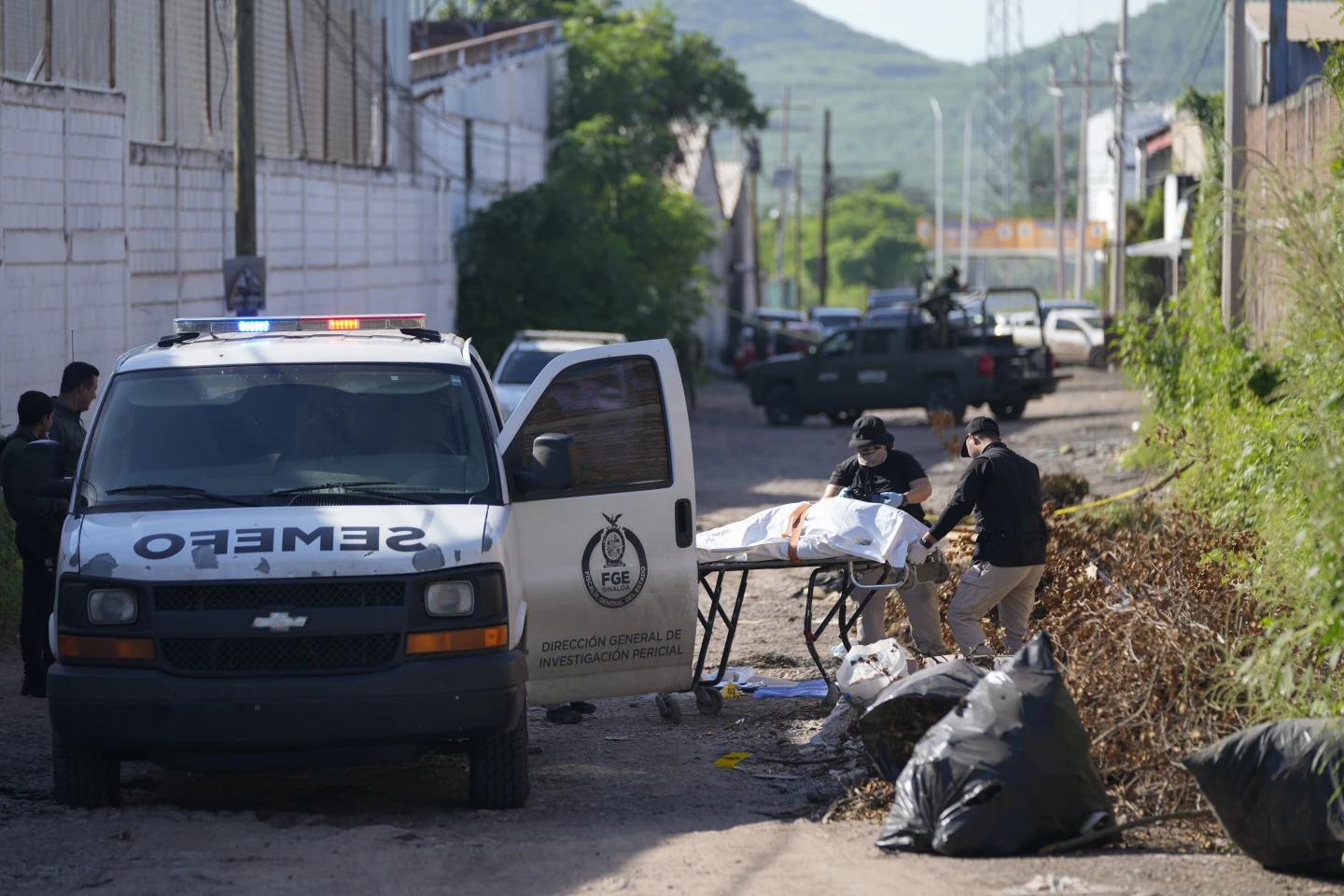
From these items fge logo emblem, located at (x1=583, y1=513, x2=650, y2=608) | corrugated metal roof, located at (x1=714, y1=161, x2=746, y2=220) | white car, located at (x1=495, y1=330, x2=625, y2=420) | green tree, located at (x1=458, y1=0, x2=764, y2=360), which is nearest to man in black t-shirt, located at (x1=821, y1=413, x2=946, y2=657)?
fge logo emblem, located at (x1=583, y1=513, x2=650, y2=608)

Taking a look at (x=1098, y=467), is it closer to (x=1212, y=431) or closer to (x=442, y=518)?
(x=1212, y=431)

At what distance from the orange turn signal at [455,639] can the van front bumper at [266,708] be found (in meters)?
0.05

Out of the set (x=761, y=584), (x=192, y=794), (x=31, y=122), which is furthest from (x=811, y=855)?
(x=31, y=122)

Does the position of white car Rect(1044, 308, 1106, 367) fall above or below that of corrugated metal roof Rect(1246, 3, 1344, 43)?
below

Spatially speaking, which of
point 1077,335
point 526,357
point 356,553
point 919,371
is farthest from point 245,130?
point 1077,335

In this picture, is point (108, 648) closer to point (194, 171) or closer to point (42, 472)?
point (42, 472)

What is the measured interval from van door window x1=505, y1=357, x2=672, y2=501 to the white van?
0.03 ft

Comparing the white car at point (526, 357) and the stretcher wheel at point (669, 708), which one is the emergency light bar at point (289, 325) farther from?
the white car at point (526, 357)

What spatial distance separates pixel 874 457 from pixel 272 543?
413cm

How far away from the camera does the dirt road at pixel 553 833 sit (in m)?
5.41

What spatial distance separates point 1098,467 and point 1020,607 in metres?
11.8

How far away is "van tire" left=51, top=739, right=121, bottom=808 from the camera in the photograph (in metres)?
6.36

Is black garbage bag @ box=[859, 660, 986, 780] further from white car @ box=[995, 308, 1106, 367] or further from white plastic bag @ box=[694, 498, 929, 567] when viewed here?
white car @ box=[995, 308, 1106, 367]

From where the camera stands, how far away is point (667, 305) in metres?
31.3
